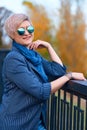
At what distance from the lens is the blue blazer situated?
2.40 metres

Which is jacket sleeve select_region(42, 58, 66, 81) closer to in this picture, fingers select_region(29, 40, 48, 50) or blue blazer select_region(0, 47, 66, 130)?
fingers select_region(29, 40, 48, 50)

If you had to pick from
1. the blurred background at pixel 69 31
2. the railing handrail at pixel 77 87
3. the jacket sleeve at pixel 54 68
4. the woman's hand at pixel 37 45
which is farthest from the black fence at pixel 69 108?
the blurred background at pixel 69 31

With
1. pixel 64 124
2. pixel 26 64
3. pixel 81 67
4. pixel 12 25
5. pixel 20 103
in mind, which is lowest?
pixel 81 67

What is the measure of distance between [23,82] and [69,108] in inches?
17.0

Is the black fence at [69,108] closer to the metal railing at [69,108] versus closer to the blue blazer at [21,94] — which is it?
the metal railing at [69,108]

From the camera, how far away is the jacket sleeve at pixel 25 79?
2.39 m

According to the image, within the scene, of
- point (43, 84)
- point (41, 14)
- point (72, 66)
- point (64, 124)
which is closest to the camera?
point (43, 84)

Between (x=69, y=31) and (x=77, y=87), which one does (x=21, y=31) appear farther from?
(x=69, y=31)

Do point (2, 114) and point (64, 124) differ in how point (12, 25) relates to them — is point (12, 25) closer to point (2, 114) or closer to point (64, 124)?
point (2, 114)

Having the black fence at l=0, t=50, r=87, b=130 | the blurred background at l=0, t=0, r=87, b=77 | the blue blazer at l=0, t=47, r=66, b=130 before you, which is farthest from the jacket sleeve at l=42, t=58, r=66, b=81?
the blurred background at l=0, t=0, r=87, b=77

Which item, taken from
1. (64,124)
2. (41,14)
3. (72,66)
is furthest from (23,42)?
(72,66)

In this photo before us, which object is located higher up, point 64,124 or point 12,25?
point 12,25

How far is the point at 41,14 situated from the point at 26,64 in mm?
18454

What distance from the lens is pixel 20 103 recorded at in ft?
8.15
